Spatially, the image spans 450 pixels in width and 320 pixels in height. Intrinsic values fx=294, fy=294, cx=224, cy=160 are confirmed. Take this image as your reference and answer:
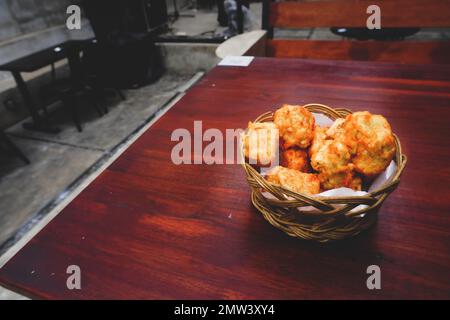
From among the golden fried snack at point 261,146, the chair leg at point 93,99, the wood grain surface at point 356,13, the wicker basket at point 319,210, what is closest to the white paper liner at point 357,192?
the wicker basket at point 319,210

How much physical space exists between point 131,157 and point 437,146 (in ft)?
4.15

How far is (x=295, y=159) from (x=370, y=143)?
0.70ft

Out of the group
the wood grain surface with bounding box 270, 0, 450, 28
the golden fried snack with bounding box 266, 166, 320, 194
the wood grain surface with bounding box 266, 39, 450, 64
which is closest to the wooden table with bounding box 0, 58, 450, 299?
the golden fried snack with bounding box 266, 166, 320, 194

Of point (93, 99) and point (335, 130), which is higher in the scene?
point (335, 130)

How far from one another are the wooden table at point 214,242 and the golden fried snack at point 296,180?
0.18 meters

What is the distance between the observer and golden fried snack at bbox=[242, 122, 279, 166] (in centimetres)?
85

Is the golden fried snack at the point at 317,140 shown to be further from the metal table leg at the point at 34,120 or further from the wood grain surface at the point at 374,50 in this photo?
the metal table leg at the point at 34,120

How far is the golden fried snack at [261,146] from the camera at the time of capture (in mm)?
850

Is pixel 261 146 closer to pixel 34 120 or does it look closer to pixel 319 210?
pixel 319 210

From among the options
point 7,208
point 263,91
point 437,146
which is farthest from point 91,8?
point 437,146

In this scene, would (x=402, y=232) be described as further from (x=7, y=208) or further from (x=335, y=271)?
(x=7, y=208)

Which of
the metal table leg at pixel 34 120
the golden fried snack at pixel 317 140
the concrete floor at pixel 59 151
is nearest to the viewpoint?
the golden fried snack at pixel 317 140

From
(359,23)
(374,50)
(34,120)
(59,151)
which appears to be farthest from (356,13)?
(34,120)

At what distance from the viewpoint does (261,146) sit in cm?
85
